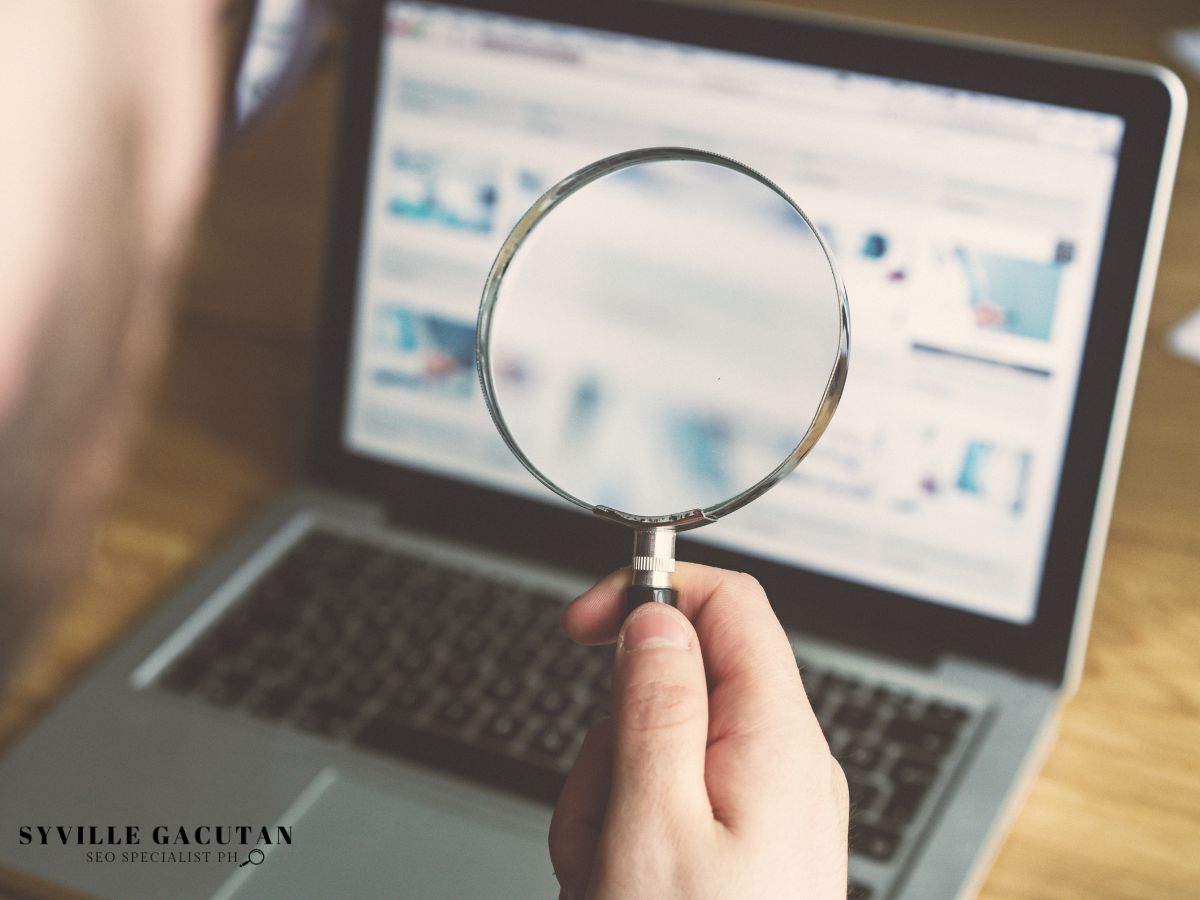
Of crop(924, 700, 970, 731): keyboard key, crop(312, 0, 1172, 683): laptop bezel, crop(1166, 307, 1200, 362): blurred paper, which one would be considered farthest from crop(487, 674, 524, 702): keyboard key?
crop(1166, 307, 1200, 362): blurred paper

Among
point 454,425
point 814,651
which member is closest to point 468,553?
point 454,425

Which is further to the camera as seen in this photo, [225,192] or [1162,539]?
[225,192]

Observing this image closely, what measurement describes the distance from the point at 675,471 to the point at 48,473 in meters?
0.38

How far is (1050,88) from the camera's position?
0.63 meters

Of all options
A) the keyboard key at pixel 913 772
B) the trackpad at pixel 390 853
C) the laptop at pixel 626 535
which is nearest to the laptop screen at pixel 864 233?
the laptop at pixel 626 535

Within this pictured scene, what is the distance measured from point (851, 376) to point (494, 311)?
28 cm

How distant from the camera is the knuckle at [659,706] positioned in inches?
15.3

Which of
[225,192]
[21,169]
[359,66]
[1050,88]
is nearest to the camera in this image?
[21,169]

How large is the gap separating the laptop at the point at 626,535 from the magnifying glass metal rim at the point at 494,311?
0.72ft

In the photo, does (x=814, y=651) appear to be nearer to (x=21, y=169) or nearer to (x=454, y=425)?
(x=454, y=425)

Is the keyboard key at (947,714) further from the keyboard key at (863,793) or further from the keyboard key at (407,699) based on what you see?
the keyboard key at (407,699)

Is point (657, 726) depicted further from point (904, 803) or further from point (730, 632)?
point (904, 803)

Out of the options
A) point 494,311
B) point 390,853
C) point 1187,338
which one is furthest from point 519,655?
point 1187,338

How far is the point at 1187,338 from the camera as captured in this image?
95cm
